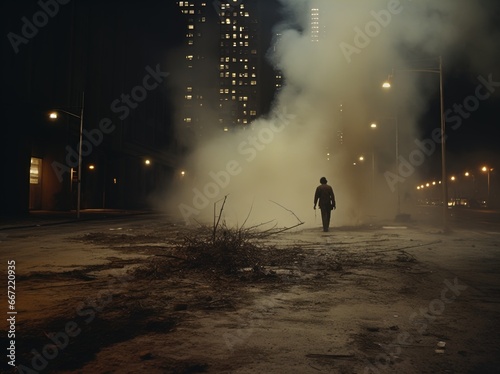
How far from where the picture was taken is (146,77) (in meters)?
40.6

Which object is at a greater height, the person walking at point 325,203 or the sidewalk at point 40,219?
the person walking at point 325,203

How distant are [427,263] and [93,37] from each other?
97.4ft

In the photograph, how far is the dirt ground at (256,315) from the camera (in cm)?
248

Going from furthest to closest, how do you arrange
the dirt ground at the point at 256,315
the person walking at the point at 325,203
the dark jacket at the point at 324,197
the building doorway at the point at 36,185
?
the building doorway at the point at 36,185
the dark jacket at the point at 324,197
the person walking at the point at 325,203
the dirt ground at the point at 256,315

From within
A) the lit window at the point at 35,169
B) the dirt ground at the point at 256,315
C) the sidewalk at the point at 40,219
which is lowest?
the dirt ground at the point at 256,315

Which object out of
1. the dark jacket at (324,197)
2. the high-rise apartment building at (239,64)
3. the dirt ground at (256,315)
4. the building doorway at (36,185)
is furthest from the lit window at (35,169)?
the high-rise apartment building at (239,64)

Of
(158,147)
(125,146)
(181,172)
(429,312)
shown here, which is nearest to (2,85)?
(125,146)

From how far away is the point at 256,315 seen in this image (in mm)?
3467

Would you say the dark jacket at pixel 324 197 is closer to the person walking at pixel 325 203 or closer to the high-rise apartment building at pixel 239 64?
the person walking at pixel 325 203

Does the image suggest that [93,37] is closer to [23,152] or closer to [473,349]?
[23,152]

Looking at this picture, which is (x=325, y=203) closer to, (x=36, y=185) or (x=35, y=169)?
(x=35, y=169)

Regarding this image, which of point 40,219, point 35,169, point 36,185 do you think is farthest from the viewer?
point 36,185

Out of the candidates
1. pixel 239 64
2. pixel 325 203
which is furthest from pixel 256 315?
pixel 239 64

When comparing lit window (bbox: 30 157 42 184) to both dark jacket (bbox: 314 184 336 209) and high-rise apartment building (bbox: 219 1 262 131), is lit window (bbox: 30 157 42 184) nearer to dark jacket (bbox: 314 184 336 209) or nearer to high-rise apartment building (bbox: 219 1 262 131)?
dark jacket (bbox: 314 184 336 209)
